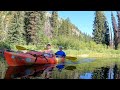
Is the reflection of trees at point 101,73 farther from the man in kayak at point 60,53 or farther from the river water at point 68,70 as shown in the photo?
the man in kayak at point 60,53

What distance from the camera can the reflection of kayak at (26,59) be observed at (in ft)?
21.3

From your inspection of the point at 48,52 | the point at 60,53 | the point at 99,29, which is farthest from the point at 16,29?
the point at 99,29

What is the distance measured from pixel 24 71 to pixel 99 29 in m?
1.64

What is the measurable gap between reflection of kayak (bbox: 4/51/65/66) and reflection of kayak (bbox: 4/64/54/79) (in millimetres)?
93

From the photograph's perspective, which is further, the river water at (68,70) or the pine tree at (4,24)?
the pine tree at (4,24)

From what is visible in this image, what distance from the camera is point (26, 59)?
21.6ft


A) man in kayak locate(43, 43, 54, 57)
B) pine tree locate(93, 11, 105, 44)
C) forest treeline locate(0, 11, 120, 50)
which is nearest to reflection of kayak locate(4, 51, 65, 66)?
man in kayak locate(43, 43, 54, 57)

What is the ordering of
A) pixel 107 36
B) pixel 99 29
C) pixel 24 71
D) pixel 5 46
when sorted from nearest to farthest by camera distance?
pixel 5 46
pixel 24 71
pixel 99 29
pixel 107 36

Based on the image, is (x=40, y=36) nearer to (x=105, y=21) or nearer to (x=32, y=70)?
(x=32, y=70)

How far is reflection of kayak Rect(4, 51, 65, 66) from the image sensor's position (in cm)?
650

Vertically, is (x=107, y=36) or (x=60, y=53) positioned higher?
(x=107, y=36)

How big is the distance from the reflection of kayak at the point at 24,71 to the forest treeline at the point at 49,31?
0.43 metres

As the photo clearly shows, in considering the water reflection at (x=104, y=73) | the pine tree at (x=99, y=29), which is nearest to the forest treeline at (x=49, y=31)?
the pine tree at (x=99, y=29)

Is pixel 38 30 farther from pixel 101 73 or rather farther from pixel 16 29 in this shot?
pixel 101 73
